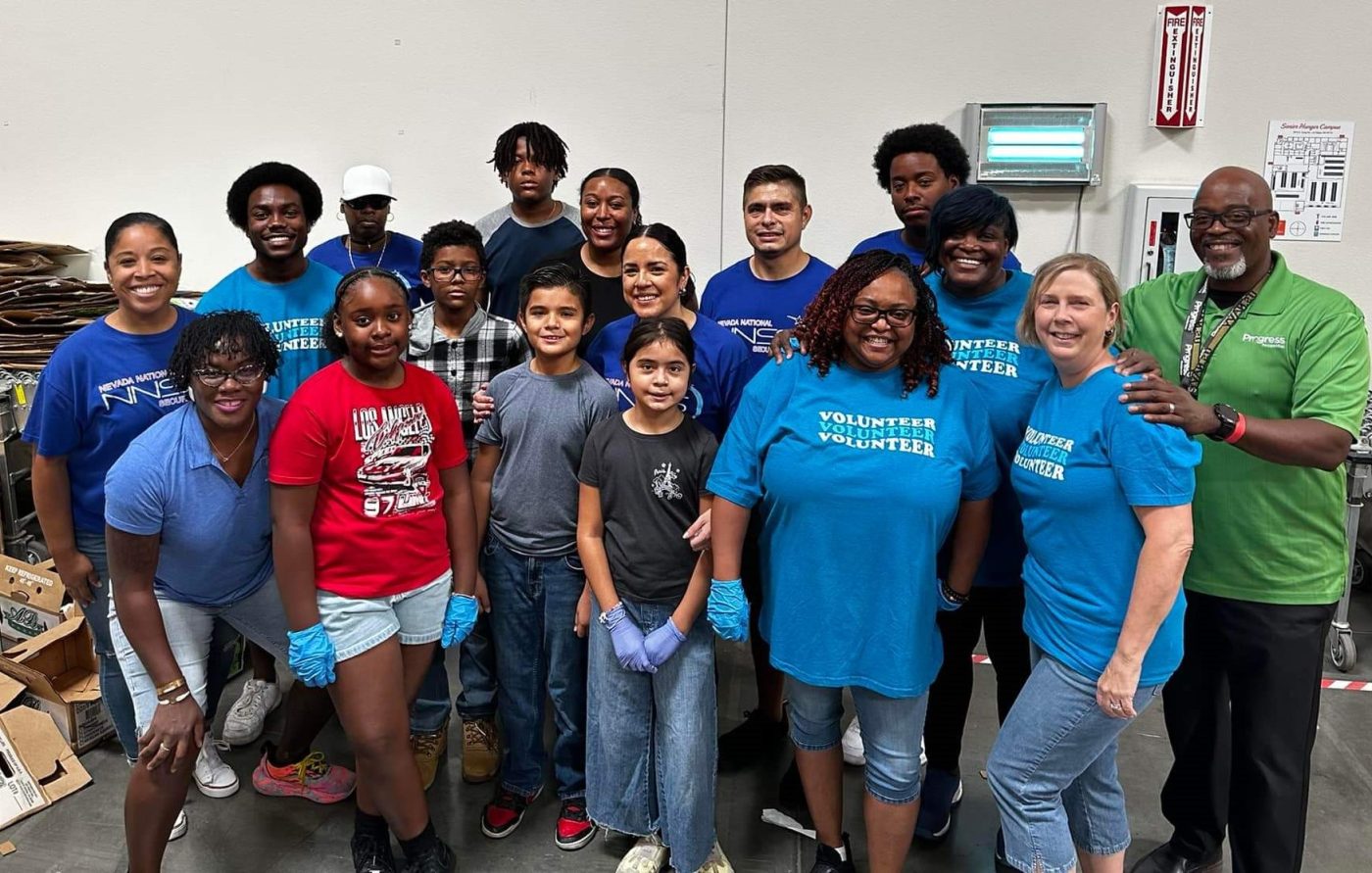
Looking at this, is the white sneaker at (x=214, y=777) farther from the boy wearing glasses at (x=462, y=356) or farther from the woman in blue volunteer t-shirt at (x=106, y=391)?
the boy wearing glasses at (x=462, y=356)

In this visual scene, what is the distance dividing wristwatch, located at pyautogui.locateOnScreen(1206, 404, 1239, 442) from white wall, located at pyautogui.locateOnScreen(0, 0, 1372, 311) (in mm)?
2493

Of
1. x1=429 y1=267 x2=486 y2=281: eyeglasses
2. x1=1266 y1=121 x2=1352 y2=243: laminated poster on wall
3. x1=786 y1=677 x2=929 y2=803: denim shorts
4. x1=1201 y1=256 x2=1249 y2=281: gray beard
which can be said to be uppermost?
x1=1266 y1=121 x2=1352 y2=243: laminated poster on wall

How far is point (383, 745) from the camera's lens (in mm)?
2045

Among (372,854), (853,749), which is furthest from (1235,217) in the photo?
(372,854)

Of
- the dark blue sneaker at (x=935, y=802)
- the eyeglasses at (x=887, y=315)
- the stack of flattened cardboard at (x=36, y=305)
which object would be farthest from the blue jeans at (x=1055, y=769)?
the stack of flattened cardboard at (x=36, y=305)

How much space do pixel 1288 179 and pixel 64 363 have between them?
465 cm

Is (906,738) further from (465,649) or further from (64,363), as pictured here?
(64,363)

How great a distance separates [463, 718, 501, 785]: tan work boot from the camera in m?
2.65

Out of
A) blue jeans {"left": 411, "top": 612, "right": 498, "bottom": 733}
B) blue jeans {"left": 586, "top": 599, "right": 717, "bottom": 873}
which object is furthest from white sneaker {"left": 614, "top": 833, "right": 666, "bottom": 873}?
blue jeans {"left": 411, "top": 612, "right": 498, "bottom": 733}

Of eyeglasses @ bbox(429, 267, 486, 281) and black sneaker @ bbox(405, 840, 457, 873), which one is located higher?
eyeglasses @ bbox(429, 267, 486, 281)

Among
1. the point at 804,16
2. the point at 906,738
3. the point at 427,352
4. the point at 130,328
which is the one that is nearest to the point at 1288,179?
the point at 804,16

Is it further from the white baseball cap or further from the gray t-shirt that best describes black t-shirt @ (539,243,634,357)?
the white baseball cap

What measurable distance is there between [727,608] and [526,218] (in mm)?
1803

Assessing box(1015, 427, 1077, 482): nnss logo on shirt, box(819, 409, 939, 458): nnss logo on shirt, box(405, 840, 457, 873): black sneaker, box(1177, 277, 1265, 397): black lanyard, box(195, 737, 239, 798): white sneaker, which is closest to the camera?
box(1015, 427, 1077, 482): nnss logo on shirt
